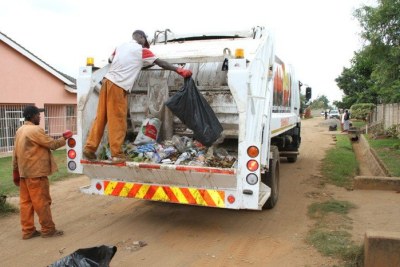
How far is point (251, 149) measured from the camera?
166 inches

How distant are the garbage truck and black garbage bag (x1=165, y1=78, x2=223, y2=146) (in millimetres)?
256

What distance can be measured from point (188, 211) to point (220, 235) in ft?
3.52

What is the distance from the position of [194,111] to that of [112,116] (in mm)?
937

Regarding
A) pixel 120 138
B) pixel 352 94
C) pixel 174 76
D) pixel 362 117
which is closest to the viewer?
pixel 120 138

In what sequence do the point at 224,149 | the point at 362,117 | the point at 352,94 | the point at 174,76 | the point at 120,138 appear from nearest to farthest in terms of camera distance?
the point at 120,138
the point at 224,149
the point at 174,76
the point at 362,117
the point at 352,94

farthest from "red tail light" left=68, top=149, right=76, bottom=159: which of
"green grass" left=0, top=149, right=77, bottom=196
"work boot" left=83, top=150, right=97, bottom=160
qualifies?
"green grass" left=0, top=149, right=77, bottom=196

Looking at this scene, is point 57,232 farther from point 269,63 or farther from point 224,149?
point 269,63

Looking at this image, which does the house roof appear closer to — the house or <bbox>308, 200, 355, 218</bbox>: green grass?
the house

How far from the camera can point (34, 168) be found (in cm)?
454

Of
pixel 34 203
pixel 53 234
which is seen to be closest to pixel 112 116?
pixel 34 203

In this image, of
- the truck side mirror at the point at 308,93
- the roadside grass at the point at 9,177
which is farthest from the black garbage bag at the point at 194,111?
the truck side mirror at the point at 308,93

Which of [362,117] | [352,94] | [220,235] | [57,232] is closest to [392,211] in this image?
[220,235]

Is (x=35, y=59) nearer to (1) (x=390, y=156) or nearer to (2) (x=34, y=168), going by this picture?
(2) (x=34, y=168)

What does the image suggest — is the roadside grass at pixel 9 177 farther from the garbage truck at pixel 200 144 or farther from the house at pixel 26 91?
the house at pixel 26 91
